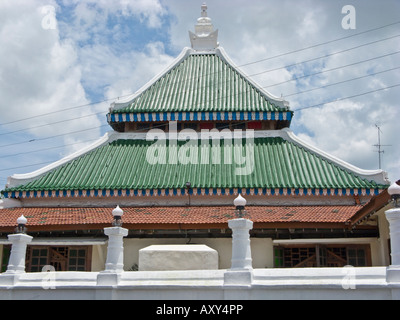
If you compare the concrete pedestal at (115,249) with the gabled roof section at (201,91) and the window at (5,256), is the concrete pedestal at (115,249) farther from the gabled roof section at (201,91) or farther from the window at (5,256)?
the gabled roof section at (201,91)

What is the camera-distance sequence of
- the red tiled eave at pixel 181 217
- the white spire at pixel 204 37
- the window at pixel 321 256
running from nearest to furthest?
1. the red tiled eave at pixel 181 217
2. the window at pixel 321 256
3. the white spire at pixel 204 37

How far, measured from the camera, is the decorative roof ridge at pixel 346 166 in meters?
18.0

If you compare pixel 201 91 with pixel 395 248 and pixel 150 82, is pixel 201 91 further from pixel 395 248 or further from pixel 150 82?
pixel 395 248

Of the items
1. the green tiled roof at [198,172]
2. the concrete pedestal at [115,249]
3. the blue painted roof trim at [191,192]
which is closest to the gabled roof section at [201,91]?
the green tiled roof at [198,172]

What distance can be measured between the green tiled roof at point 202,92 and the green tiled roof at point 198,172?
63.5 inches

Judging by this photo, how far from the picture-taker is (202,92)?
22.2 metres

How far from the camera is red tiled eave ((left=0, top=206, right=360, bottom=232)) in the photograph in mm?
15195

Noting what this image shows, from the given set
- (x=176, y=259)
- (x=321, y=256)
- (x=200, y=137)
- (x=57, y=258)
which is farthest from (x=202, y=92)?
(x=176, y=259)

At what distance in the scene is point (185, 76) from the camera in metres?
23.5

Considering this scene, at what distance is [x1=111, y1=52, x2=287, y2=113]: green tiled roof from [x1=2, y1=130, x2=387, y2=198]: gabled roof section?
4.51 feet

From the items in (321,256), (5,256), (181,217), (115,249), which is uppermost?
(181,217)

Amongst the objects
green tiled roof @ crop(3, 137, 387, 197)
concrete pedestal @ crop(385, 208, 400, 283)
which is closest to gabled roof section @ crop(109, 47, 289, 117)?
green tiled roof @ crop(3, 137, 387, 197)

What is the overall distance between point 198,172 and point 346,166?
5.79m
